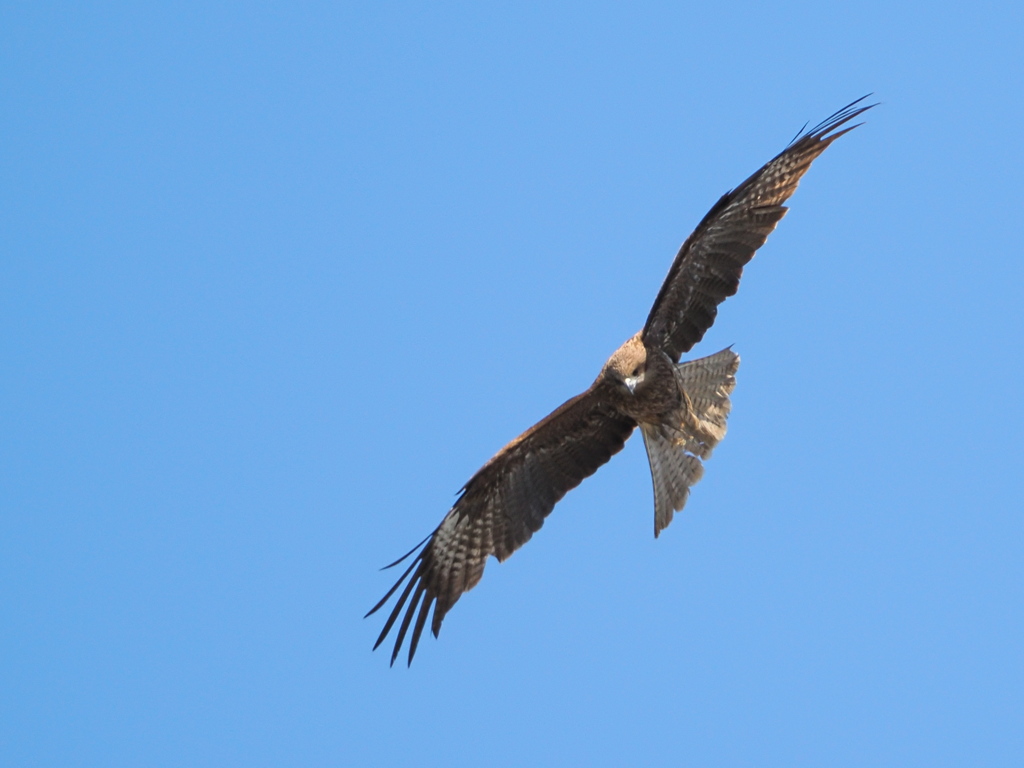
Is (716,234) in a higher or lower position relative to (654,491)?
higher

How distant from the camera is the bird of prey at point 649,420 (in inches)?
403

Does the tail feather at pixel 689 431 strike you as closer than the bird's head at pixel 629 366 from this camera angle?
No

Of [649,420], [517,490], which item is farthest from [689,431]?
[517,490]

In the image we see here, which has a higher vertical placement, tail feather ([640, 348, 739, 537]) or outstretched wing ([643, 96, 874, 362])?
outstretched wing ([643, 96, 874, 362])

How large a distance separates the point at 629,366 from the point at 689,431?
75cm

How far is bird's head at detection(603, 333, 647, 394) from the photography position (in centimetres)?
1032

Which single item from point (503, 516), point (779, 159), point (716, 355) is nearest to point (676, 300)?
point (716, 355)

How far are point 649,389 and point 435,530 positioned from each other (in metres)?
1.92

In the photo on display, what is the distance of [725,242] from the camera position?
10.2 metres

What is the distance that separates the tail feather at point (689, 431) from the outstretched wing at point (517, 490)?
0.35 metres

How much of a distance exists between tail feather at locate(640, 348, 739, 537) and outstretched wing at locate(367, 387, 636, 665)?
13.6 inches

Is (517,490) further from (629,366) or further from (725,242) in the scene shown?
(725,242)

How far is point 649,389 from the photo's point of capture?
34.2 feet

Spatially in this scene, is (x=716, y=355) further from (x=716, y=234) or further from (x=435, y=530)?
(x=435, y=530)
